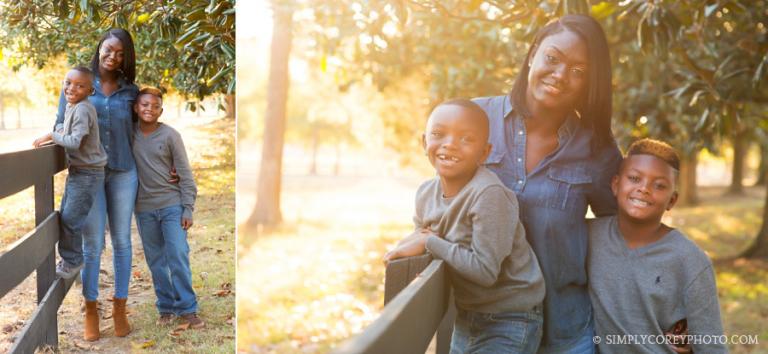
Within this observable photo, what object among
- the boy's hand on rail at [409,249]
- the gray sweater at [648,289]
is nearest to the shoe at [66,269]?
the boy's hand on rail at [409,249]

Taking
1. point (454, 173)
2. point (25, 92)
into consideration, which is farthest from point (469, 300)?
point (25, 92)

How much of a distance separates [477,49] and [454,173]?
330 cm

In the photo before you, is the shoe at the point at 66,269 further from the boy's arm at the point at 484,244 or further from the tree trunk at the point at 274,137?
the tree trunk at the point at 274,137

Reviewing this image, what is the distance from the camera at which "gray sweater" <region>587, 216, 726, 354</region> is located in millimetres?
1975

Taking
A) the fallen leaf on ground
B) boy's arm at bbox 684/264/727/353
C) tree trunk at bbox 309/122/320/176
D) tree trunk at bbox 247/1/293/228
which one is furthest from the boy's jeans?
tree trunk at bbox 309/122/320/176

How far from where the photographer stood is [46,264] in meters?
2.77

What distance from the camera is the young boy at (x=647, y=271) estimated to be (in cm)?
198

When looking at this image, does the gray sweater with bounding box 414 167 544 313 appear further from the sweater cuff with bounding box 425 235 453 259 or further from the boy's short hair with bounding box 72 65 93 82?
the boy's short hair with bounding box 72 65 93 82

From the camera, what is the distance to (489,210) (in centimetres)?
175

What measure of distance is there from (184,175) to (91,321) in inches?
24.3

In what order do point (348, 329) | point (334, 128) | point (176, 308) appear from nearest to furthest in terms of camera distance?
point (176, 308) → point (348, 329) → point (334, 128)

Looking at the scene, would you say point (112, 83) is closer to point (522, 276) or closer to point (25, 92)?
point (25, 92)

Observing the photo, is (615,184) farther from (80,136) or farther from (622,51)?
(622,51)

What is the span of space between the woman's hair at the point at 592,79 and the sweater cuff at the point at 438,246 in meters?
0.49
